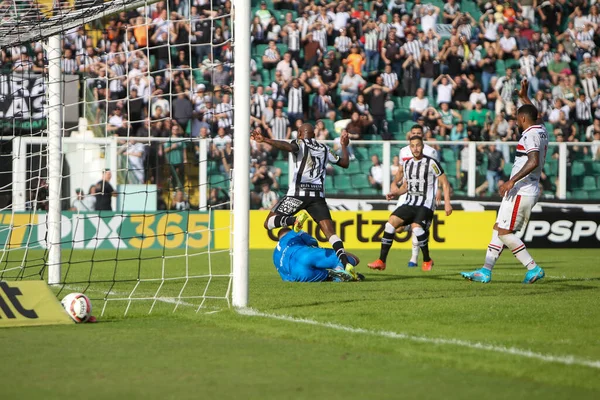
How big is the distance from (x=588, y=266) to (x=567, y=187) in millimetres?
6196

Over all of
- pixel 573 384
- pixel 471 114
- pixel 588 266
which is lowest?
pixel 588 266

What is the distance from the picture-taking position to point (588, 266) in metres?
16.5

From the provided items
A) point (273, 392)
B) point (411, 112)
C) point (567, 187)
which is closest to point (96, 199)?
point (411, 112)

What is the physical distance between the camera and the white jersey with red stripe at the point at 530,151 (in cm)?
1176

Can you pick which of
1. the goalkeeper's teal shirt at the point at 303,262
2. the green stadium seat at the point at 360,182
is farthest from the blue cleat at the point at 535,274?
the green stadium seat at the point at 360,182

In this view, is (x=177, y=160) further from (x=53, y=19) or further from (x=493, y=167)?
(x=53, y=19)

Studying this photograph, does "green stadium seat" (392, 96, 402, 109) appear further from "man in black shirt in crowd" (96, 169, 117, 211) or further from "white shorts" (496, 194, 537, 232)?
"white shorts" (496, 194, 537, 232)

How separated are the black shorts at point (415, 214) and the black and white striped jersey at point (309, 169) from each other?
2.75 meters

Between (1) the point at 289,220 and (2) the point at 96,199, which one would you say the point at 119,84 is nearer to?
(2) the point at 96,199

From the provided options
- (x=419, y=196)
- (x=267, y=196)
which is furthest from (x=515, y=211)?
(x=267, y=196)

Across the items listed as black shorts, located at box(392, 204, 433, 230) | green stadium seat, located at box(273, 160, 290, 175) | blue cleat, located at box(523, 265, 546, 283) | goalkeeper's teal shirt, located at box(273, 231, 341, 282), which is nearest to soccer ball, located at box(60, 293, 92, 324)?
goalkeeper's teal shirt, located at box(273, 231, 341, 282)

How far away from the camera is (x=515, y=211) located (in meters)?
12.0

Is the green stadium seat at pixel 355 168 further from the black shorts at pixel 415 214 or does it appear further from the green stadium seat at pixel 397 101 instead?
the black shorts at pixel 415 214

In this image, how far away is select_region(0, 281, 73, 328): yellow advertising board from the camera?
7.91 meters
